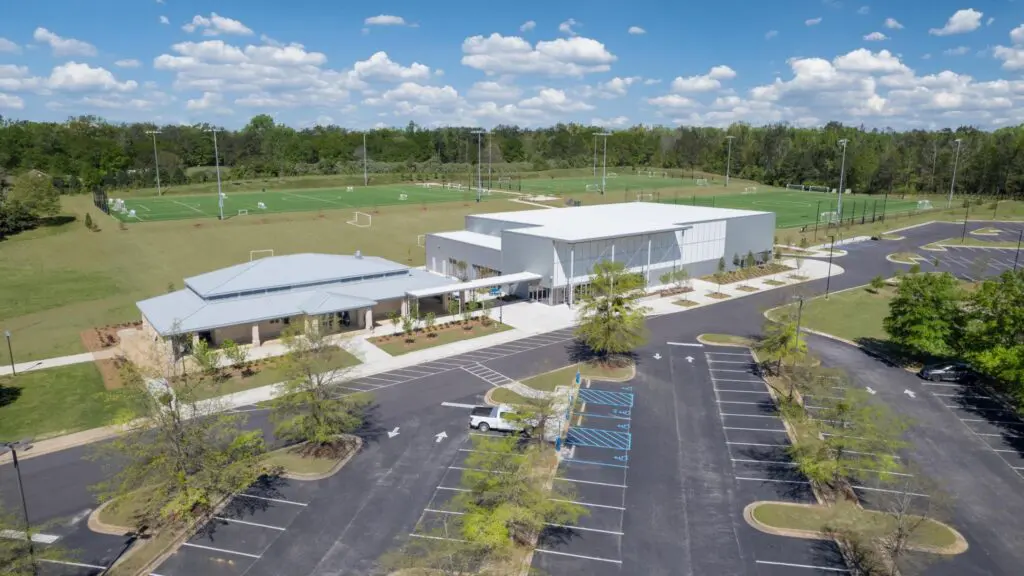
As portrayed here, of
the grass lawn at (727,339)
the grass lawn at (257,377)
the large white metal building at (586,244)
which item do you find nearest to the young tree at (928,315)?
the grass lawn at (727,339)


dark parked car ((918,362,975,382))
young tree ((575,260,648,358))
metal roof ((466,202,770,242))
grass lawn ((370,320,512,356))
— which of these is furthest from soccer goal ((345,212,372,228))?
dark parked car ((918,362,975,382))

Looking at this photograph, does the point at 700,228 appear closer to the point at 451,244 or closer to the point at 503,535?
the point at 451,244

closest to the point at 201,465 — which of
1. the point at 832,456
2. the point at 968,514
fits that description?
the point at 832,456

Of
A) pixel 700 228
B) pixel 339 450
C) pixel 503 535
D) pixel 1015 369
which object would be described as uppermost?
pixel 700 228

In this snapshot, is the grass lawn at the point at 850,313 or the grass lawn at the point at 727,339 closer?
the grass lawn at the point at 727,339

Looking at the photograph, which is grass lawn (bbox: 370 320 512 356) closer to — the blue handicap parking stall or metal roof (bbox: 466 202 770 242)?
metal roof (bbox: 466 202 770 242)

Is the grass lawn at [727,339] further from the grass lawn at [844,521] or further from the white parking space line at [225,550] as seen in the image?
the white parking space line at [225,550]

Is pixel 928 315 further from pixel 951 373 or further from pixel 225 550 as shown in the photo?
pixel 225 550

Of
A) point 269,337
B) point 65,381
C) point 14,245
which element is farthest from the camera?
point 14,245
